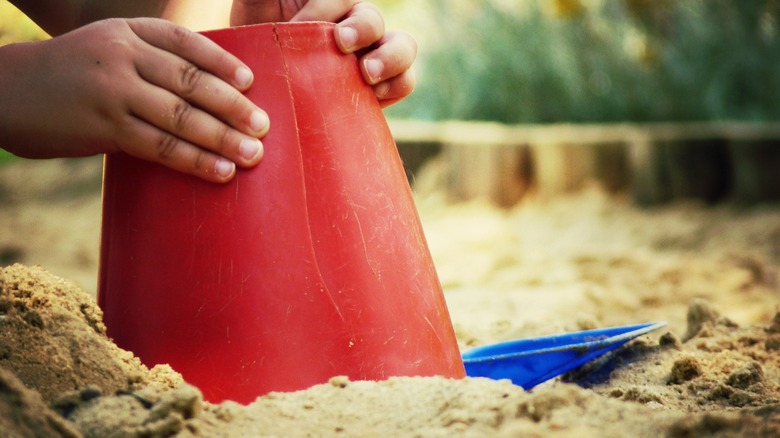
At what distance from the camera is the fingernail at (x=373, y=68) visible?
4.95 ft

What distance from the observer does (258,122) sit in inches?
53.7

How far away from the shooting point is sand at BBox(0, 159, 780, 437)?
109cm

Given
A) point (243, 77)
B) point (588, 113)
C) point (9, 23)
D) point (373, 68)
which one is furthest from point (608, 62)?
point (243, 77)

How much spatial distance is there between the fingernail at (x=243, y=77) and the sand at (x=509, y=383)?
420mm

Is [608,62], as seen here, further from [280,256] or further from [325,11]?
[280,256]

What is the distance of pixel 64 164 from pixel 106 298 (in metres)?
6.25

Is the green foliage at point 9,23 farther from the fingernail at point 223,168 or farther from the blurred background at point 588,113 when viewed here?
the fingernail at point 223,168

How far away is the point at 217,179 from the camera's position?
1.36 meters

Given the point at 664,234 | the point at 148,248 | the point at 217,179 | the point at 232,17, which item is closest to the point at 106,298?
the point at 148,248

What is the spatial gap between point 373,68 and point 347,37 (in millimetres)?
75

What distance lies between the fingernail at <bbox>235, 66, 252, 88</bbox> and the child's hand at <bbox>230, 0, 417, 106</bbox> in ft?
0.57

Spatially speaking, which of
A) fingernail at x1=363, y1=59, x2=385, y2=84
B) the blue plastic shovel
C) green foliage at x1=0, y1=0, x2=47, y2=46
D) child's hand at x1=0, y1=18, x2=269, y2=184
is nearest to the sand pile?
the blue plastic shovel

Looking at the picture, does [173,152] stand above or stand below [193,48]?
below

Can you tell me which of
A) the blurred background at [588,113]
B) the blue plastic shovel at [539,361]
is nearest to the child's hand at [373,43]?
the blue plastic shovel at [539,361]
